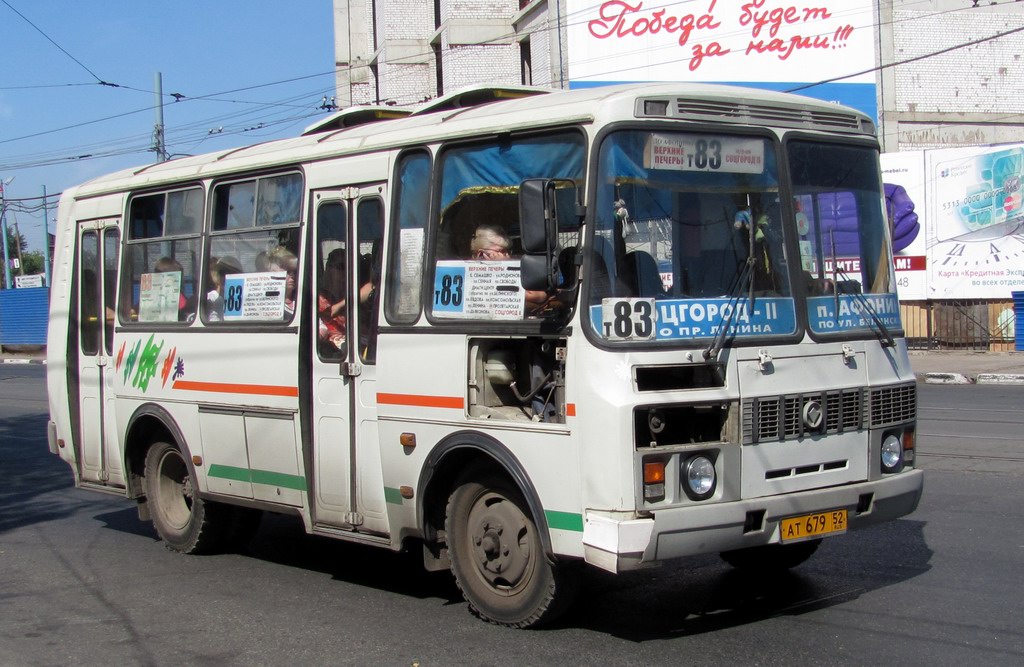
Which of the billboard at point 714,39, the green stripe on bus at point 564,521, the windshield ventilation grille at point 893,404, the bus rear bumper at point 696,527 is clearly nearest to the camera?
the bus rear bumper at point 696,527

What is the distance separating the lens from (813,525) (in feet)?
20.0

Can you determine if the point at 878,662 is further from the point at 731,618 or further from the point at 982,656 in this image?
the point at 731,618

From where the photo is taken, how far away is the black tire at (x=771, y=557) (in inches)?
288

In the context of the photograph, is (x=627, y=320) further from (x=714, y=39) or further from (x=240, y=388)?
(x=714, y=39)

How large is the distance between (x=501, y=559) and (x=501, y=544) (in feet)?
0.27

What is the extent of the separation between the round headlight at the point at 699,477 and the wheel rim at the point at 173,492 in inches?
197

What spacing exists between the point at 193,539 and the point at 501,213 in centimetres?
419

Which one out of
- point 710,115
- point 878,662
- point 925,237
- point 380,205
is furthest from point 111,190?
point 925,237

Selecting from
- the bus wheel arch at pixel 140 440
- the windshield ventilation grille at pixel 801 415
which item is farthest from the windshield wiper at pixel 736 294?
the bus wheel arch at pixel 140 440

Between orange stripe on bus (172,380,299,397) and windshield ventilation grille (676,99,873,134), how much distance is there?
10.9ft

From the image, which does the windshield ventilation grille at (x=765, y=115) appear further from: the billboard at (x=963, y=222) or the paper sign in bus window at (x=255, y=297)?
the billboard at (x=963, y=222)

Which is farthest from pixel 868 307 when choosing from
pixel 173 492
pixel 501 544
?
pixel 173 492

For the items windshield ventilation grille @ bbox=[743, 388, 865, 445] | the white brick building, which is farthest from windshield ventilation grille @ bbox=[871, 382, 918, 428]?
the white brick building

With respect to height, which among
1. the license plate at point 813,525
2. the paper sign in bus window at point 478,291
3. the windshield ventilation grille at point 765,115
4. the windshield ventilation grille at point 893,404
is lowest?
the license plate at point 813,525
